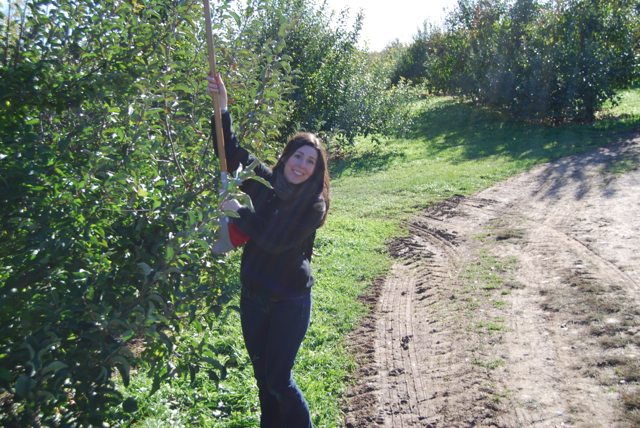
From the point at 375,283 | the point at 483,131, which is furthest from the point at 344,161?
the point at 375,283

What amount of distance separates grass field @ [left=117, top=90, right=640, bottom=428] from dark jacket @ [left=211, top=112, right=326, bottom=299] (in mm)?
434

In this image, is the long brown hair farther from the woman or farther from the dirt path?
the dirt path

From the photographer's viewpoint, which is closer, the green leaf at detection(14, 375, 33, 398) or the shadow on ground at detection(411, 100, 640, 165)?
the green leaf at detection(14, 375, 33, 398)

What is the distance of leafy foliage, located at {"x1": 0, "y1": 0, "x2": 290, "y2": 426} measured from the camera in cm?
180

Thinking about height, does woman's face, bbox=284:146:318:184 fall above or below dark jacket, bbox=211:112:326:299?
above

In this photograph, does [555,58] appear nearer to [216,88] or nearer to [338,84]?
[338,84]

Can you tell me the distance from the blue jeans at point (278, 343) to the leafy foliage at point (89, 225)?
1.26ft

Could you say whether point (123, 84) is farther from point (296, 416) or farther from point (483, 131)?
point (483, 131)

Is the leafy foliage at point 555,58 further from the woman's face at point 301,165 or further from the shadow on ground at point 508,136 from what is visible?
the woman's face at point 301,165

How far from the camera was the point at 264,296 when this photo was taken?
288 centimetres

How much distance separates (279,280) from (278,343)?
37 cm

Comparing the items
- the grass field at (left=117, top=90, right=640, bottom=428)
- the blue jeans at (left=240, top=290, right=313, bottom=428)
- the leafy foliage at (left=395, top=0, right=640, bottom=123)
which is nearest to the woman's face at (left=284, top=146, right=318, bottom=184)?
the blue jeans at (left=240, top=290, right=313, bottom=428)

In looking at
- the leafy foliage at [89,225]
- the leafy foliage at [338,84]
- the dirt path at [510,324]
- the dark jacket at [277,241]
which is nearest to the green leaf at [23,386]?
the leafy foliage at [89,225]

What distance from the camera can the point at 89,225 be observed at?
1.94m
